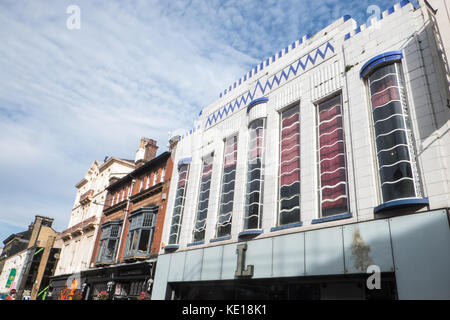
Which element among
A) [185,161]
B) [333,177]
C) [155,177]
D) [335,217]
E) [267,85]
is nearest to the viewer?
[335,217]

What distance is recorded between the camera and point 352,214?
36.1 feet

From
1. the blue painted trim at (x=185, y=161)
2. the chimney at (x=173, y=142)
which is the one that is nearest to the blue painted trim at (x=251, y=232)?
the blue painted trim at (x=185, y=161)

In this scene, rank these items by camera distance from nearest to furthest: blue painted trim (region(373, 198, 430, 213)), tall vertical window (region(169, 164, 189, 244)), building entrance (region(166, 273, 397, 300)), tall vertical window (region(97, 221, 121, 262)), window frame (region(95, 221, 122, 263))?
1. blue painted trim (region(373, 198, 430, 213))
2. building entrance (region(166, 273, 397, 300))
3. tall vertical window (region(169, 164, 189, 244))
4. window frame (region(95, 221, 122, 263))
5. tall vertical window (region(97, 221, 121, 262))

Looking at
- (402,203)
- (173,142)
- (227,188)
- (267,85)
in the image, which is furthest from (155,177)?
(402,203)

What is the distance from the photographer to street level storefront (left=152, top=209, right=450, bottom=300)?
8.66 metres

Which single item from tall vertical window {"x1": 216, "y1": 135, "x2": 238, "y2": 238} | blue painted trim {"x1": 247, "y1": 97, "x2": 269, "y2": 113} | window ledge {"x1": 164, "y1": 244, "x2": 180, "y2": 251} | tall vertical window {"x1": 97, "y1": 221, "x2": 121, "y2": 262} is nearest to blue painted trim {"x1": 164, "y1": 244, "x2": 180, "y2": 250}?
window ledge {"x1": 164, "y1": 244, "x2": 180, "y2": 251}

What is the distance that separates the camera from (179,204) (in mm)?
20609

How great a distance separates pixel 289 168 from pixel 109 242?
20492mm

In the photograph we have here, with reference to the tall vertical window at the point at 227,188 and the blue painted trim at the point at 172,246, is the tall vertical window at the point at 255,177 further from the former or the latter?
the blue painted trim at the point at 172,246

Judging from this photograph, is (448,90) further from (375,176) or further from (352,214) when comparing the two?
(352,214)

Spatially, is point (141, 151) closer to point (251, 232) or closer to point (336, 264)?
point (251, 232)

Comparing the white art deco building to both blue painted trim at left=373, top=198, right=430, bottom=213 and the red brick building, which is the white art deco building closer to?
blue painted trim at left=373, top=198, right=430, bottom=213

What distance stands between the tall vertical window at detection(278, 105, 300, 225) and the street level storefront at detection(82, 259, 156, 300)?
34.3 feet

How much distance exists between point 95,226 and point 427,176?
3077 cm
